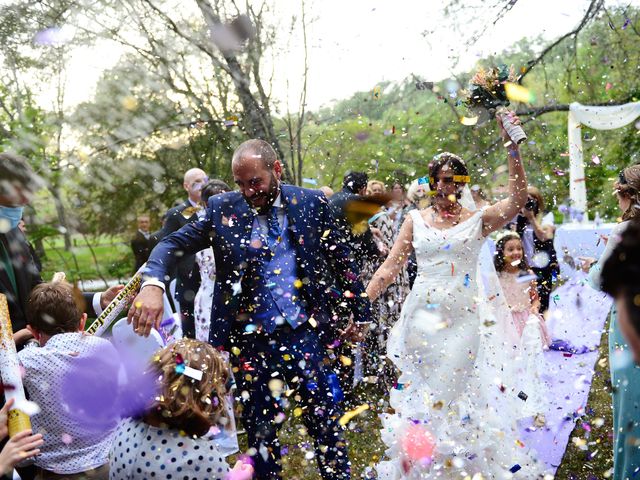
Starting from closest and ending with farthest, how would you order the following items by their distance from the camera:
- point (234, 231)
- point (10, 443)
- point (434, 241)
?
point (10, 443), point (234, 231), point (434, 241)

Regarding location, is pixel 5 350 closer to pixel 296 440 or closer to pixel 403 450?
pixel 403 450

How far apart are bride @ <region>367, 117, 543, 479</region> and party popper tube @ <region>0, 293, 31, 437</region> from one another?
7.48 feet

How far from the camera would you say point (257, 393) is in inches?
139

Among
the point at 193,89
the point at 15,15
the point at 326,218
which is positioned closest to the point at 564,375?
the point at 326,218

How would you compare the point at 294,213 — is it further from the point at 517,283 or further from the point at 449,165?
the point at 517,283

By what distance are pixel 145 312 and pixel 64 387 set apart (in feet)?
1.54

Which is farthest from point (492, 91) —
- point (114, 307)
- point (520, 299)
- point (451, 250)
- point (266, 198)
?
point (520, 299)

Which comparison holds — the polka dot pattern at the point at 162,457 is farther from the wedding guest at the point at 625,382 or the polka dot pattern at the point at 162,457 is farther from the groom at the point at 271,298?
the wedding guest at the point at 625,382

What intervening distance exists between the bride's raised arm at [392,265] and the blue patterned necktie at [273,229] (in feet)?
2.88

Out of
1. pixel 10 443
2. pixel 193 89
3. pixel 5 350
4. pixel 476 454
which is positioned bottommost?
pixel 476 454

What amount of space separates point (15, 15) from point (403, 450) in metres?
8.19

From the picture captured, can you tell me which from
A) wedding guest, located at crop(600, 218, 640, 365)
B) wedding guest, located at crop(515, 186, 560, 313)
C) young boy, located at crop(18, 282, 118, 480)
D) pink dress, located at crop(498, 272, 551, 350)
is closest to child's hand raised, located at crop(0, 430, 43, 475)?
young boy, located at crop(18, 282, 118, 480)

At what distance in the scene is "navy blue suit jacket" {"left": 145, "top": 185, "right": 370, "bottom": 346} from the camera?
3480mm

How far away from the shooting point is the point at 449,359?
14.4 ft
